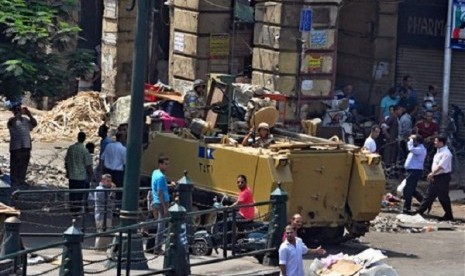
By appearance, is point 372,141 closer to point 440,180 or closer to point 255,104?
point 440,180

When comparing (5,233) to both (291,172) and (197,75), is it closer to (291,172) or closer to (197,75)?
(291,172)

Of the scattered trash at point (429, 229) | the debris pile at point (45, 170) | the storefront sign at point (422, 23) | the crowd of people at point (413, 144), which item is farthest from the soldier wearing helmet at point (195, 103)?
the storefront sign at point (422, 23)

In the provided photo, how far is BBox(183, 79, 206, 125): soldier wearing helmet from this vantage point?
26500 mm

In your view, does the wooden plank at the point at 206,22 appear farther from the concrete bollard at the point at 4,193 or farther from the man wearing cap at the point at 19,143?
the concrete bollard at the point at 4,193

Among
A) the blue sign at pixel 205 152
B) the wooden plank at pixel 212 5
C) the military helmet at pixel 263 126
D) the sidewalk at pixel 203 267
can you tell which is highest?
the wooden plank at pixel 212 5

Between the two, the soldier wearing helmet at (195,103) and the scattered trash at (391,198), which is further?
the scattered trash at (391,198)

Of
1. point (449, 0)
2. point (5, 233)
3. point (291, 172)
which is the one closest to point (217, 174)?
point (291, 172)

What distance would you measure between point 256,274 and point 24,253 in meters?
→ 4.37

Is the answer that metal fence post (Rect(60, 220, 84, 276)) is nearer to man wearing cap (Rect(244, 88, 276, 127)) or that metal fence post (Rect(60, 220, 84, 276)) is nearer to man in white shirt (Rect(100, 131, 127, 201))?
man wearing cap (Rect(244, 88, 276, 127))

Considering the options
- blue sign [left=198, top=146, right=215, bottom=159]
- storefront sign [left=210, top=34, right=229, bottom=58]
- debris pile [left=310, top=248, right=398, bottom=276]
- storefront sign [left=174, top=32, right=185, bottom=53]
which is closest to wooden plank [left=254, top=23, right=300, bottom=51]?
storefront sign [left=210, top=34, right=229, bottom=58]

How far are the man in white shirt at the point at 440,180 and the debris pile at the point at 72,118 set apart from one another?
28.1 feet

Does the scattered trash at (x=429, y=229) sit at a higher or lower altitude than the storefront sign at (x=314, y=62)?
lower

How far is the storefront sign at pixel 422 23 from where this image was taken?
3541cm

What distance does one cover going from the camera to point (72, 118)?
1384 inches
